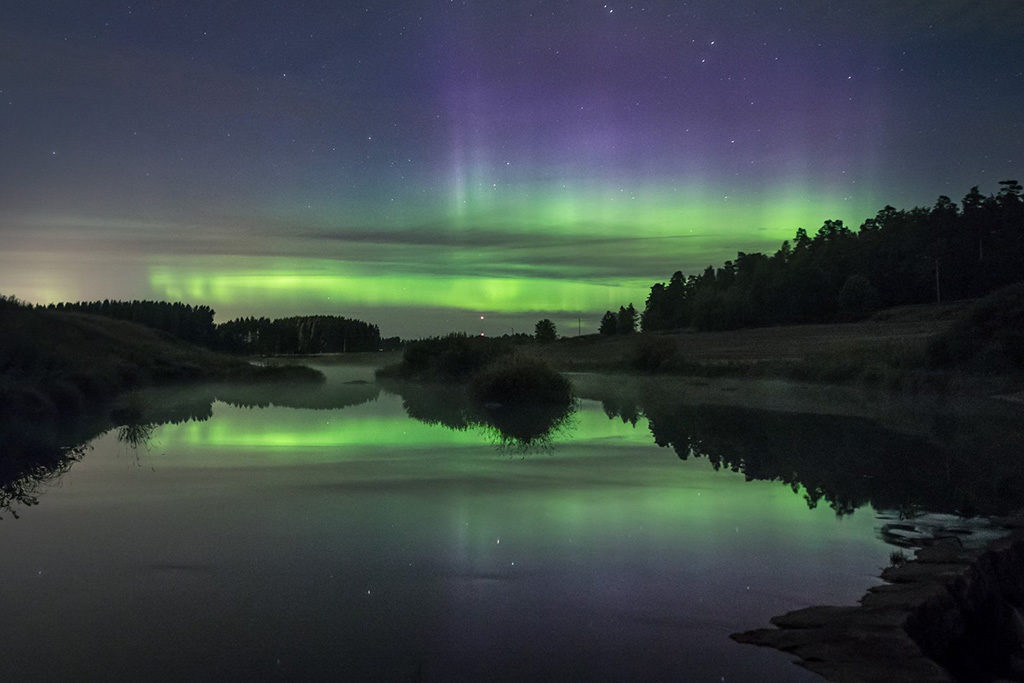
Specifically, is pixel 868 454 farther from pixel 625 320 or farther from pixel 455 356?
pixel 625 320

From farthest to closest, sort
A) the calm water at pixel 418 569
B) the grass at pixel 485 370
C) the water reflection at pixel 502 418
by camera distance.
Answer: the grass at pixel 485 370, the water reflection at pixel 502 418, the calm water at pixel 418 569

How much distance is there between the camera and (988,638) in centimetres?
657

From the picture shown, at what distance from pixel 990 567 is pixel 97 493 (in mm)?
12111

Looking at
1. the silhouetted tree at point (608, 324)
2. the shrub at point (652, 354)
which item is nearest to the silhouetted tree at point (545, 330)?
the silhouetted tree at point (608, 324)

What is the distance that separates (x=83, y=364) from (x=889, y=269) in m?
74.4

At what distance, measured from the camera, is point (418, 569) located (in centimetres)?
862

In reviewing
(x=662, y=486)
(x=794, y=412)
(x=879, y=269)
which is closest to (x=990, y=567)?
(x=662, y=486)

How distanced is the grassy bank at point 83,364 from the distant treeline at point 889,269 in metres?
51.0

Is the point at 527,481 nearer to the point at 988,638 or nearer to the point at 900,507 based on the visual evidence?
the point at 900,507

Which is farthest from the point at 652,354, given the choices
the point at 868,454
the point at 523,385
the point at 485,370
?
the point at 868,454

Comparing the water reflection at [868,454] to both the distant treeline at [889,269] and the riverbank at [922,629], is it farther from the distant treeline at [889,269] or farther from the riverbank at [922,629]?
the distant treeline at [889,269]

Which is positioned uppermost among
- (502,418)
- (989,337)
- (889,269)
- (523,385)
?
(889,269)

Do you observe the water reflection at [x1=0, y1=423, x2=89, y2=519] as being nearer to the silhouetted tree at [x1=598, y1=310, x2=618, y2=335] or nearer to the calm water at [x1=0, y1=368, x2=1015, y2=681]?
the calm water at [x1=0, y1=368, x2=1015, y2=681]

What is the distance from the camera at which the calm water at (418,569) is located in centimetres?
621
